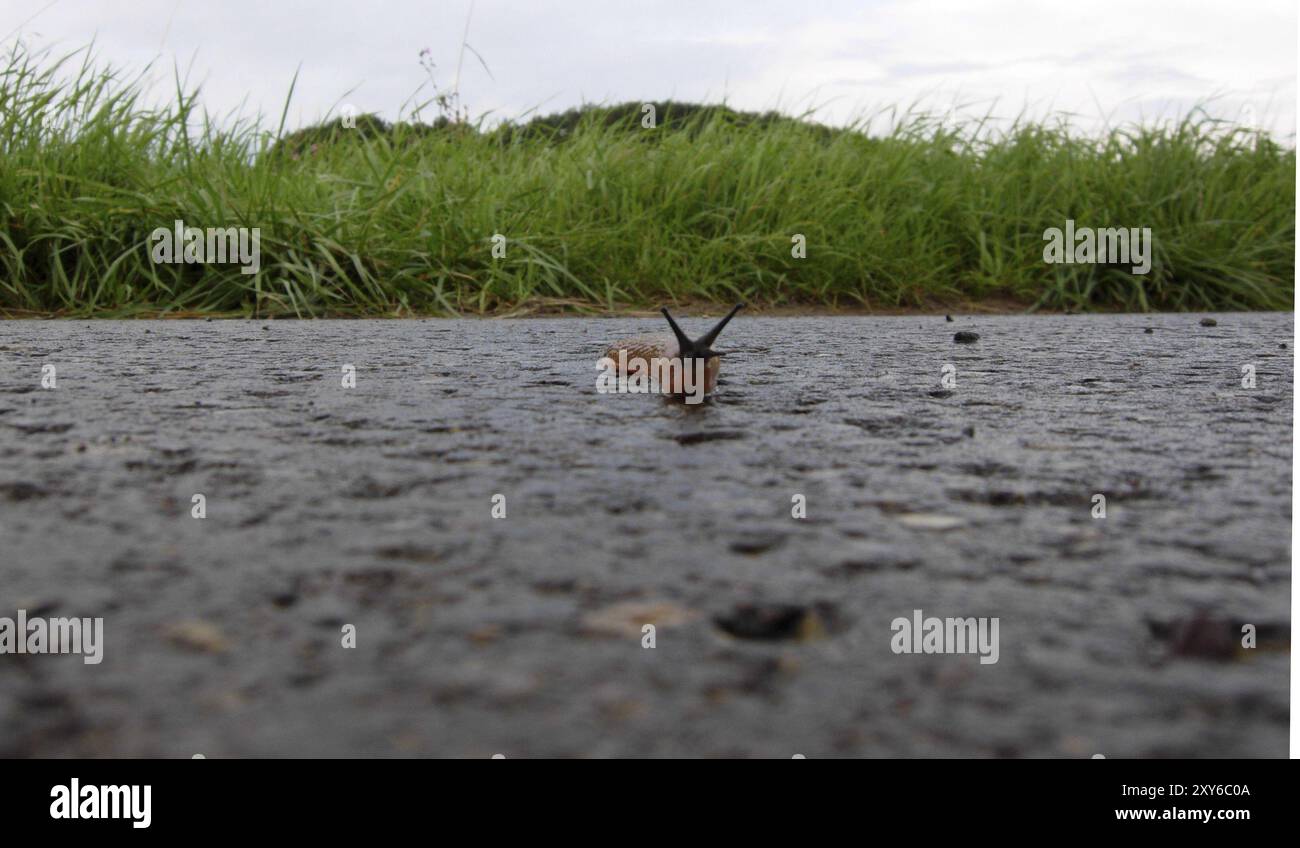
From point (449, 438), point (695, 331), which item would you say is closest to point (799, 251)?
point (695, 331)

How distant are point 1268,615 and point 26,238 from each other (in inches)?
245

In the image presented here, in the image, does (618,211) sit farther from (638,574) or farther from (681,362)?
(638,574)

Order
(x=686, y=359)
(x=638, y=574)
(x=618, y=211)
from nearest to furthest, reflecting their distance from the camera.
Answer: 1. (x=638, y=574)
2. (x=686, y=359)
3. (x=618, y=211)

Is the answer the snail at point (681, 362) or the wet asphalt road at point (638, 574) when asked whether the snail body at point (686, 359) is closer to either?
the snail at point (681, 362)

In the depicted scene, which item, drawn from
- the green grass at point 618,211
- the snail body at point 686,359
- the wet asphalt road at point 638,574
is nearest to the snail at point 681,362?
the snail body at point 686,359

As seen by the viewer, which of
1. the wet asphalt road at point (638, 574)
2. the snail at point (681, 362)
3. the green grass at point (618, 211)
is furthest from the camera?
the green grass at point (618, 211)

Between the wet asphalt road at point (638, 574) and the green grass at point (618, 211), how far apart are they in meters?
3.84

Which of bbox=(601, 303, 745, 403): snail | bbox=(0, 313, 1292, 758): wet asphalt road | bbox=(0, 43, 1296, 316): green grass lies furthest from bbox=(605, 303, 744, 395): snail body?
bbox=(0, 43, 1296, 316): green grass

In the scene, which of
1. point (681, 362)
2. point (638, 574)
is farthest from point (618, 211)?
point (638, 574)

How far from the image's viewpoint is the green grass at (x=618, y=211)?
5707 millimetres

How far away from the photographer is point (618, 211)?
706 cm

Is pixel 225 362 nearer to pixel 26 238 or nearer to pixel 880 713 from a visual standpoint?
pixel 880 713

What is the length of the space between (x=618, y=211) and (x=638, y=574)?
6.25 meters
